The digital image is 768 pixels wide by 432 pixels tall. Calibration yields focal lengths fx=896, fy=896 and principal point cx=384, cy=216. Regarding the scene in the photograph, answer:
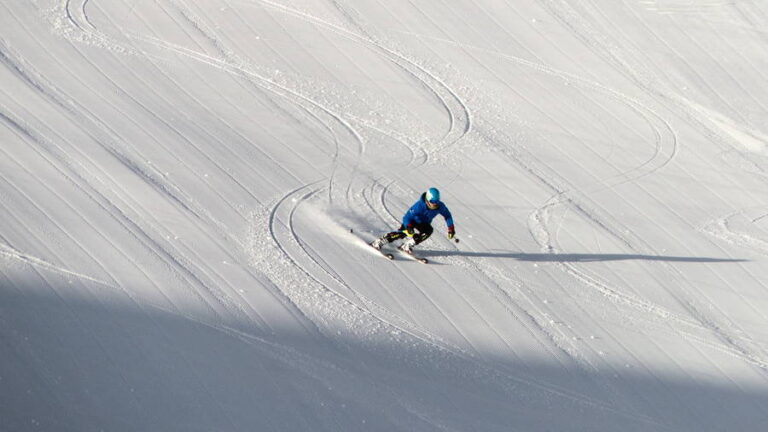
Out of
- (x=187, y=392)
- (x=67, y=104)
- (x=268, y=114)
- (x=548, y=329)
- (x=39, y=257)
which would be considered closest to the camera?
(x=187, y=392)

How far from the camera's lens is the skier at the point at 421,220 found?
520 inches

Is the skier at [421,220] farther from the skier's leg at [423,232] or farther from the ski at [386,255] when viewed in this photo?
the ski at [386,255]

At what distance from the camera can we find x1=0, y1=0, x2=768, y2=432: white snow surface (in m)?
11.0

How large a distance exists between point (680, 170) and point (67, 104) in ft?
38.9

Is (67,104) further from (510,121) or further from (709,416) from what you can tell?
(709,416)

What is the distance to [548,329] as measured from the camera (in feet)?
43.5

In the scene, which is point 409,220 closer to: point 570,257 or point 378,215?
point 378,215

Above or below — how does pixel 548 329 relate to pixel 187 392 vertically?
above

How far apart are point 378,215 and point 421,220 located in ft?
5.23

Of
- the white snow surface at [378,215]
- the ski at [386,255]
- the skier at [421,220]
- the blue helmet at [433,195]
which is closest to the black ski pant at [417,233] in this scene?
the skier at [421,220]

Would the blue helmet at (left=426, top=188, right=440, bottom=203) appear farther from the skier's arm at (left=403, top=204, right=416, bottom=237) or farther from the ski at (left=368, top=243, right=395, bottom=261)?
the ski at (left=368, top=243, right=395, bottom=261)

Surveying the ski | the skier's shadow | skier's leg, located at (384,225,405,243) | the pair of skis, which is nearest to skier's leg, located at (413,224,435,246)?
skier's leg, located at (384,225,405,243)

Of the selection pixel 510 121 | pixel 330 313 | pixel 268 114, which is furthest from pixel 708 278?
pixel 268 114

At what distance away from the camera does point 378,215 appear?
14898mm
